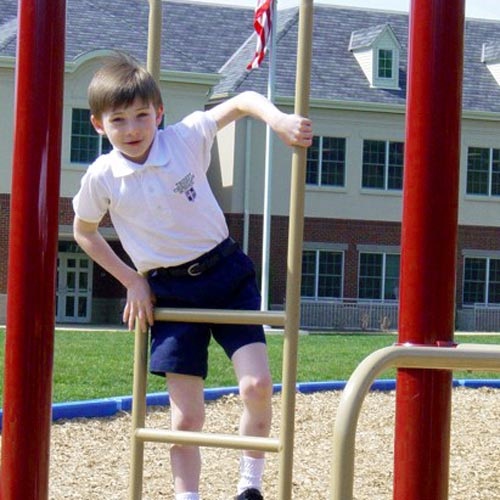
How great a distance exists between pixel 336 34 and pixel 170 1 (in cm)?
436

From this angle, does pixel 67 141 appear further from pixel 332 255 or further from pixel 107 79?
pixel 107 79

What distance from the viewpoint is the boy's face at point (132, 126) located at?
3.92 meters

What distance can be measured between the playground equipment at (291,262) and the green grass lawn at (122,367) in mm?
4833

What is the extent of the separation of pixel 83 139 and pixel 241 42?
5.52 m

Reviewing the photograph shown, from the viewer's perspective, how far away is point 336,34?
108 ft

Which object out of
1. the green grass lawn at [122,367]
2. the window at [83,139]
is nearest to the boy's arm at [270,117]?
the green grass lawn at [122,367]

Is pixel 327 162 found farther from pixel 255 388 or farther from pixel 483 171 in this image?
pixel 255 388

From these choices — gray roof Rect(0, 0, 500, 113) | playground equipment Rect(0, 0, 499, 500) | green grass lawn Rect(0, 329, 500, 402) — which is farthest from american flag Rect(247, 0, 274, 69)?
playground equipment Rect(0, 0, 499, 500)

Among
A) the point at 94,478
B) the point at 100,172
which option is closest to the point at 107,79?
the point at 100,172

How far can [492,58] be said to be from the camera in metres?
33.7

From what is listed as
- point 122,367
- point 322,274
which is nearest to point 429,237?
point 122,367

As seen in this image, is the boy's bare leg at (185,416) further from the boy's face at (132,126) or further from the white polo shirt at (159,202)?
the boy's face at (132,126)

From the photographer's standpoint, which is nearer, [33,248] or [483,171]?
[33,248]

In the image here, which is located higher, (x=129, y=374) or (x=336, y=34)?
(x=336, y=34)
